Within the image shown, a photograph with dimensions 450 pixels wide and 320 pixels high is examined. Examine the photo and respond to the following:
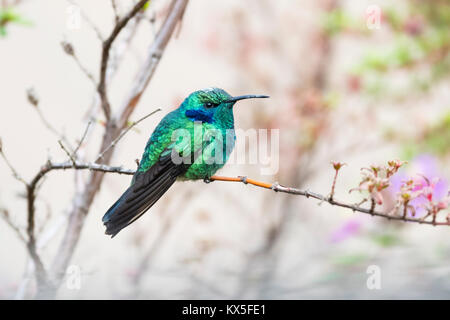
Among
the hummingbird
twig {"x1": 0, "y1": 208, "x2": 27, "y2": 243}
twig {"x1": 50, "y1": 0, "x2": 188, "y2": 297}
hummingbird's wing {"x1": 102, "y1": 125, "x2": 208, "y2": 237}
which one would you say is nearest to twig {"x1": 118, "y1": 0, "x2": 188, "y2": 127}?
twig {"x1": 50, "y1": 0, "x2": 188, "y2": 297}

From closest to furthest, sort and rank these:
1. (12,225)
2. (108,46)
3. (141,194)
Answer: (141,194), (108,46), (12,225)

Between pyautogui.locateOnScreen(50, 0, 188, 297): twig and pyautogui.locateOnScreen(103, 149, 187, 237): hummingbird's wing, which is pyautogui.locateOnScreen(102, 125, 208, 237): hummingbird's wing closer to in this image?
pyautogui.locateOnScreen(103, 149, 187, 237): hummingbird's wing

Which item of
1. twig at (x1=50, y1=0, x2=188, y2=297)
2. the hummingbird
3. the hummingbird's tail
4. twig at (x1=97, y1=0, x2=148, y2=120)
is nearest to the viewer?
the hummingbird's tail

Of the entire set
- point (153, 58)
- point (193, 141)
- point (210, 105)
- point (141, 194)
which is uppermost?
point (153, 58)

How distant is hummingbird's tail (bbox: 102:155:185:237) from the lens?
144 cm

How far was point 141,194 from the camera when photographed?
1.57m

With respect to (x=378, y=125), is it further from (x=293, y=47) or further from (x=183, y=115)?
(x=183, y=115)

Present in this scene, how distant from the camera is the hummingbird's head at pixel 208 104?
6.35 ft

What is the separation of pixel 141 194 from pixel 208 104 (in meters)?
0.51

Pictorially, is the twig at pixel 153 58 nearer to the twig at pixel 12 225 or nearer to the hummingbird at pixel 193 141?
the hummingbird at pixel 193 141

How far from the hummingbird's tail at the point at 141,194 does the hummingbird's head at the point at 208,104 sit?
0.24m

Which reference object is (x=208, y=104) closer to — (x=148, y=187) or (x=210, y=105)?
(x=210, y=105)

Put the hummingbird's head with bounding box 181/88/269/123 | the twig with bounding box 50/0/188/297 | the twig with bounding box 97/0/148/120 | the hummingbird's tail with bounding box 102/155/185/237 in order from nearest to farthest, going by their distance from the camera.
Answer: the hummingbird's tail with bounding box 102/155/185/237, the twig with bounding box 97/0/148/120, the hummingbird's head with bounding box 181/88/269/123, the twig with bounding box 50/0/188/297

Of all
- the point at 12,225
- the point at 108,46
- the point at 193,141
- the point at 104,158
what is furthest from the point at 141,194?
the point at 12,225
